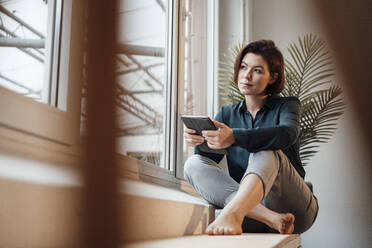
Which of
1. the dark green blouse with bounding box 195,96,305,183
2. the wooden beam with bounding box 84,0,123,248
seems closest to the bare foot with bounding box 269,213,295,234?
the dark green blouse with bounding box 195,96,305,183

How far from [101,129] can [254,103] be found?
5.57 feet

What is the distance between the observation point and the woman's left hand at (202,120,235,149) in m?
1.33

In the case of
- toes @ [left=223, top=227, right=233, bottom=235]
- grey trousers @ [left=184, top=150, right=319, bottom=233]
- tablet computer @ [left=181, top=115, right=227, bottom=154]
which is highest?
tablet computer @ [left=181, top=115, right=227, bottom=154]

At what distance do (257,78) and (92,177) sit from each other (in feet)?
5.47

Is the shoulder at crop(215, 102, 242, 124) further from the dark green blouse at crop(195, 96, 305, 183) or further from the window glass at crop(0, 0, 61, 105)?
the window glass at crop(0, 0, 61, 105)

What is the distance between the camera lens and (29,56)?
876 mm

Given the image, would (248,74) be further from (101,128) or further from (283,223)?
(101,128)

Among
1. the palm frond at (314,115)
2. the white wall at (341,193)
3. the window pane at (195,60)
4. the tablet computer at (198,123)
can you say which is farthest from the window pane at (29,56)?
the white wall at (341,193)

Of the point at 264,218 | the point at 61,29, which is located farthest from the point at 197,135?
the point at 61,29

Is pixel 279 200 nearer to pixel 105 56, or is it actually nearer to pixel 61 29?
pixel 61 29

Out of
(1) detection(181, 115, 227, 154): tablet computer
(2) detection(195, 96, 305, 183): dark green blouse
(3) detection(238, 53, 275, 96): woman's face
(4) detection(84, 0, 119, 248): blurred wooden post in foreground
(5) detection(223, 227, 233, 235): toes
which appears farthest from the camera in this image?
(3) detection(238, 53, 275, 96): woman's face

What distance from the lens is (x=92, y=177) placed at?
0.29 feet

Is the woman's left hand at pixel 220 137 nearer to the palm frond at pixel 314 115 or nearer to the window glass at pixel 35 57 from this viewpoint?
the window glass at pixel 35 57

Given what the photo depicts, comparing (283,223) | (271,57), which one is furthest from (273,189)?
(271,57)
